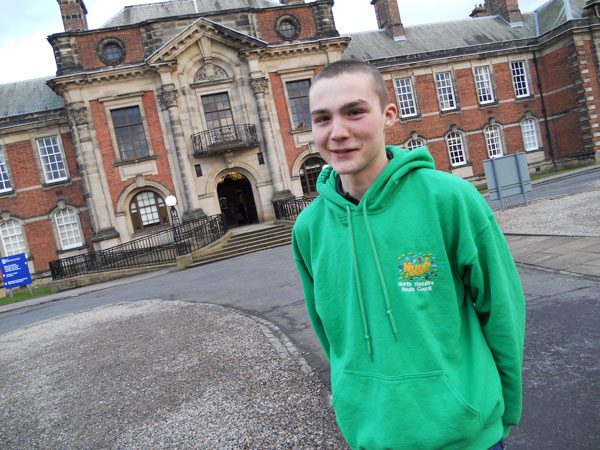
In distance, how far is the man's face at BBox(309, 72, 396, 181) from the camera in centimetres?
151

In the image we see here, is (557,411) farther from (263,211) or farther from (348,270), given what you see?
(263,211)

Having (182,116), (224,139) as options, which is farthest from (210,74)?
(224,139)

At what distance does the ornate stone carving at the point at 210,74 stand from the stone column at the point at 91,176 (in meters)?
6.06

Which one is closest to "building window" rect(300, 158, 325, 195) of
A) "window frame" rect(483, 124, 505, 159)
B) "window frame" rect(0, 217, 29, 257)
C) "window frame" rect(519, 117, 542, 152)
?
"window frame" rect(483, 124, 505, 159)

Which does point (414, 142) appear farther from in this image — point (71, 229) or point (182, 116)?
point (71, 229)

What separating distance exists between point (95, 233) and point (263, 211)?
877cm

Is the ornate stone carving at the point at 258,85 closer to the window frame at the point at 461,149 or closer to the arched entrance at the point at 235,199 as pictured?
the arched entrance at the point at 235,199

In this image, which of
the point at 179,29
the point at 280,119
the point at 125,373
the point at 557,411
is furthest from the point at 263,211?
the point at 557,411

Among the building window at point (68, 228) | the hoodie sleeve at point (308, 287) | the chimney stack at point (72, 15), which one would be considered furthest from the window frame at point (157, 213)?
the hoodie sleeve at point (308, 287)

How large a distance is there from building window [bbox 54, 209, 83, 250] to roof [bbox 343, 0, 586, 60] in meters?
19.6

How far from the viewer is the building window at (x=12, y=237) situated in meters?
23.7

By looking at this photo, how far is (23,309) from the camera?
14.6 meters

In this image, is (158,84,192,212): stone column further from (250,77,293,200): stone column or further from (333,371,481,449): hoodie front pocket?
(333,371,481,449): hoodie front pocket

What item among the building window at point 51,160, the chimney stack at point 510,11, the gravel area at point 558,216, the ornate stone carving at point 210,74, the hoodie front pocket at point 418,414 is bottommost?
the gravel area at point 558,216
